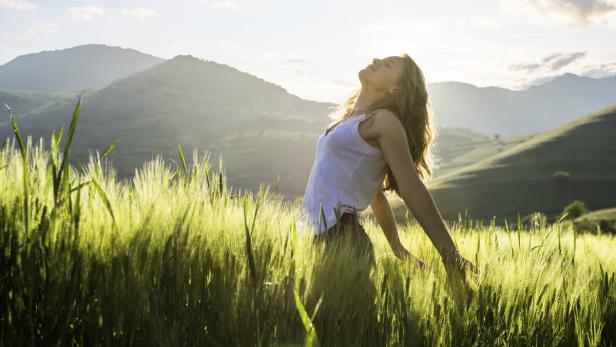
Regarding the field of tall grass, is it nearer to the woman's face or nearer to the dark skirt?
the dark skirt

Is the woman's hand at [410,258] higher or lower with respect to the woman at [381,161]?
lower

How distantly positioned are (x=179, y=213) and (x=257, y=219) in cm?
44

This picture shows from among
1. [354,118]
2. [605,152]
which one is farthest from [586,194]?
[354,118]

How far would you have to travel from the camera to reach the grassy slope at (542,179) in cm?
8506

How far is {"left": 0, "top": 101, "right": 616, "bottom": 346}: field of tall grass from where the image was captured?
1332 mm

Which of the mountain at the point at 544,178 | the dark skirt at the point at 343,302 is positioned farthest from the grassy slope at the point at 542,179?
the dark skirt at the point at 343,302

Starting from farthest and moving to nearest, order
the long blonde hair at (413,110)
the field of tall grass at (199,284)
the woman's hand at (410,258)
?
the long blonde hair at (413,110) < the woman's hand at (410,258) < the field of tall grass at (199,284)

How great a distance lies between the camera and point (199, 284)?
1.52 meters

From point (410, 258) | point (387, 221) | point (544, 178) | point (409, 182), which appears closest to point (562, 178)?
point (544, 178)

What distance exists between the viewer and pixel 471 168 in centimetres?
10569

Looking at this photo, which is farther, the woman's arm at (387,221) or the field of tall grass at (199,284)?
the woman's arm at (387,221)

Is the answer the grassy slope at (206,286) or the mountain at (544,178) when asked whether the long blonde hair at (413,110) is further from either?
the mountain at (544,178)

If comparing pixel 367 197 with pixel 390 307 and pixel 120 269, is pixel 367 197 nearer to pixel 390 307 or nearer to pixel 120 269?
pixel 390 307

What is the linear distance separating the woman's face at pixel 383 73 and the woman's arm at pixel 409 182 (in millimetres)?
624
